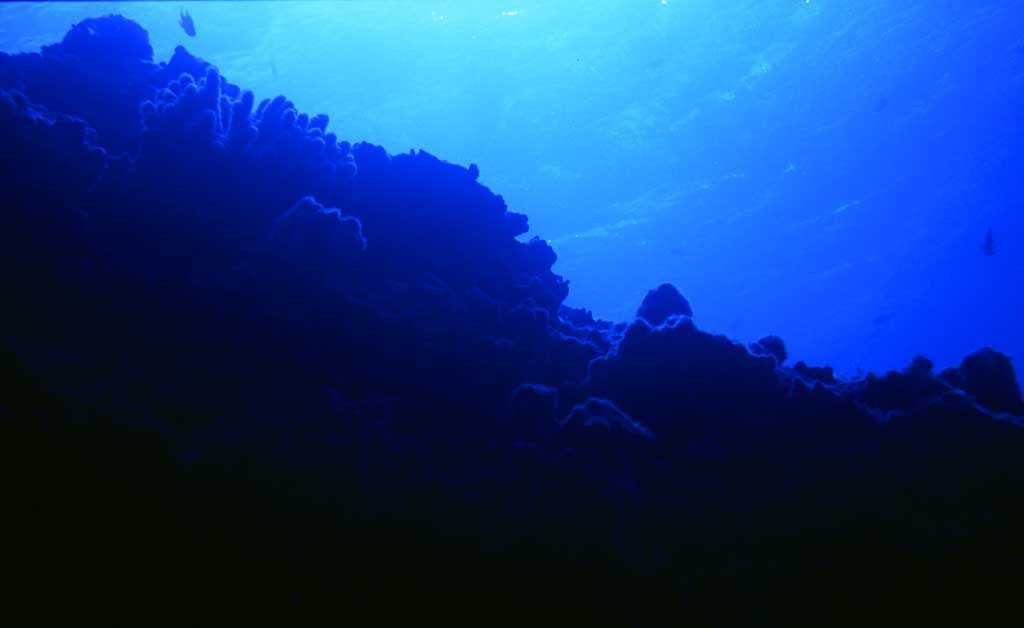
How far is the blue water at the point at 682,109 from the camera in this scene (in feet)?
67.4

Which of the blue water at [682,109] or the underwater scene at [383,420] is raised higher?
the blue water at [682,109]

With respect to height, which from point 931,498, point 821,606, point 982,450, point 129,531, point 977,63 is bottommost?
point 129,531

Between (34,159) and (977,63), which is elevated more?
(977,63)

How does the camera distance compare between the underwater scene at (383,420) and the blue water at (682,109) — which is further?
the blue water at (682,109)

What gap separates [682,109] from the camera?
26.8 metres

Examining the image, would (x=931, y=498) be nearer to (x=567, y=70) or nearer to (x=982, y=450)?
(x=982, y=450)

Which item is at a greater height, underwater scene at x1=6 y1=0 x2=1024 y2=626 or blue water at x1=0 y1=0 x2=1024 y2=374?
blue water at x1=0 y1=0 x2=1024 y2=374

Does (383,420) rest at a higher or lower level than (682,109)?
lower

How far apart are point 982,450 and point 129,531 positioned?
17.6 feet

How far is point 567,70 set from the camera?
76.8 ft

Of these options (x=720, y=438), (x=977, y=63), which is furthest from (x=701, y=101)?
(x=720, y=438)

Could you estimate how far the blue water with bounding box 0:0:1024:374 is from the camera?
20.5 metres

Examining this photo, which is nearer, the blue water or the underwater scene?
the underwater scene

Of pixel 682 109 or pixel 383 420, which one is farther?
pixel 682 109
